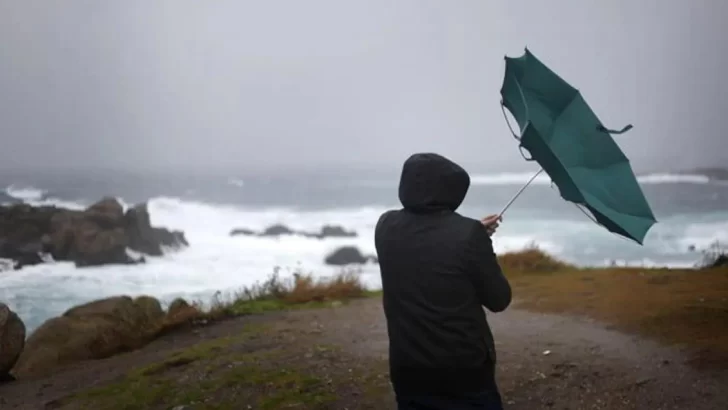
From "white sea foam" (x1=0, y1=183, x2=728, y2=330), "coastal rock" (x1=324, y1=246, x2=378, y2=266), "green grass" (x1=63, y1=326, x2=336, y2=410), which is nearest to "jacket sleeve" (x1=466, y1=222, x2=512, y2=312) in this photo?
"green grass" (x1=63, y1=326, x2=336, y2=410)

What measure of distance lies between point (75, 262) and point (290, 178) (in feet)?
15.4

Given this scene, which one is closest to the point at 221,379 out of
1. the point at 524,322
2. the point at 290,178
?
the point at 524,322

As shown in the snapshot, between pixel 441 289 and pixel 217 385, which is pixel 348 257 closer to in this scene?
pixel 217 385

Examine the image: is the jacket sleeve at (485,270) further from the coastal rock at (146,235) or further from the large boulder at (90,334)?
the coastal rock at (146,235)

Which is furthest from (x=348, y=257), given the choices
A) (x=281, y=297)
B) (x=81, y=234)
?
(x=81, y=234)

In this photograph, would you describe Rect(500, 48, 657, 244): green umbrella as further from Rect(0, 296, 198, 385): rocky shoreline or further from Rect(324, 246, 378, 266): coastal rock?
Rect(324, 246, 378, 266): coastal rock

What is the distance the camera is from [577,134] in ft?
12.0

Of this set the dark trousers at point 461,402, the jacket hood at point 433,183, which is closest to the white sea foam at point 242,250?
the dark trousers at point 461,402

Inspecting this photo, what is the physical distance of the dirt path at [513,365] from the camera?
420cm

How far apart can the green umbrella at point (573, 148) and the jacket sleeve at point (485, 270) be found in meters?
0.96

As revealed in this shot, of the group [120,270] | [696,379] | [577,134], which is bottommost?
[696,379]

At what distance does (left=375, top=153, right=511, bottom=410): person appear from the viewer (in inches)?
94.6

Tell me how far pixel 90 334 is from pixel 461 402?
17.6 feet

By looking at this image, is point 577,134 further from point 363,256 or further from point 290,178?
point 290,178
